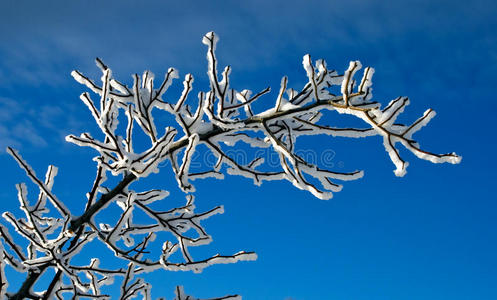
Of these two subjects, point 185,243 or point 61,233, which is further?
point 185,243

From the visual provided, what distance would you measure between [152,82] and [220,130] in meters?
0.73

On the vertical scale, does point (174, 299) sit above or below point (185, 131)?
below

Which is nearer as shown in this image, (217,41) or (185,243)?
(217,41)

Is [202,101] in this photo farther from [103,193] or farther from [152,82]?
[103,193]

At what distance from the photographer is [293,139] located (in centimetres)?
388

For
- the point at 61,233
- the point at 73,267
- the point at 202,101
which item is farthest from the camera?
the point at 73,267

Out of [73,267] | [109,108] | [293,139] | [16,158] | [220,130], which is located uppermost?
[293,139]

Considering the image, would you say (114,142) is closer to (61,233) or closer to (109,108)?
(109,108)

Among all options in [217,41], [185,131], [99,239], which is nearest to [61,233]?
[99,239]

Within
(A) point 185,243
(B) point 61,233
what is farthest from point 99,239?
(A) point 185,243

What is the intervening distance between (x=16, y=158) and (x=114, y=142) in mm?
1134

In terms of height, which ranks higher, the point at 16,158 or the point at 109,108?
the point at 109,108

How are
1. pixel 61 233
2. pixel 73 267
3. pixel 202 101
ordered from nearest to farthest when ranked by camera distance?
pixel 202 101
pixel 61 233
pixel 73 267

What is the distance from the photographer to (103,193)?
163 inches
